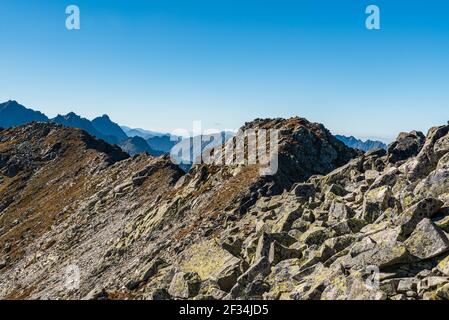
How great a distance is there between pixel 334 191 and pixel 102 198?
59072mm

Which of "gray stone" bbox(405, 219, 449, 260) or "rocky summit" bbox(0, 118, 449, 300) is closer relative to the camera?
"gray stone" bbox(405, 219, 449, 260)

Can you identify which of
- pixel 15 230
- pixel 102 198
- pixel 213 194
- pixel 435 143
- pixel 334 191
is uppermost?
pixel 435 143

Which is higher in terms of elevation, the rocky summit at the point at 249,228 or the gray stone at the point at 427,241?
the gray stone at the point at 427,241

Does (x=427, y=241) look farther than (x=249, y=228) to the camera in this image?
No

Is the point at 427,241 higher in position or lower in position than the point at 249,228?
higher

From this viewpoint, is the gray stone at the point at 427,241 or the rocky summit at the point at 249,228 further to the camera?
the rocky summit at the point at 249,228

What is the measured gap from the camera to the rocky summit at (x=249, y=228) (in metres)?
24.1

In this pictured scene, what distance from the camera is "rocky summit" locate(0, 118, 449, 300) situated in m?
24.1

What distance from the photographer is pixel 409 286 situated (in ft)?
68.1

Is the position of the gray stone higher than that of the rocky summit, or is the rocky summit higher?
the gray stone

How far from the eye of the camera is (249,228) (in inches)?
1672

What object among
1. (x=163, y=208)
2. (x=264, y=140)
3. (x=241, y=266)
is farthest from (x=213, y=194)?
(x=241, y=266)

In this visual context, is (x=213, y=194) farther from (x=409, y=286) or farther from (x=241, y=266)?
(x=409, y=286)

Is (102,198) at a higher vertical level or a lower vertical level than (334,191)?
lower
